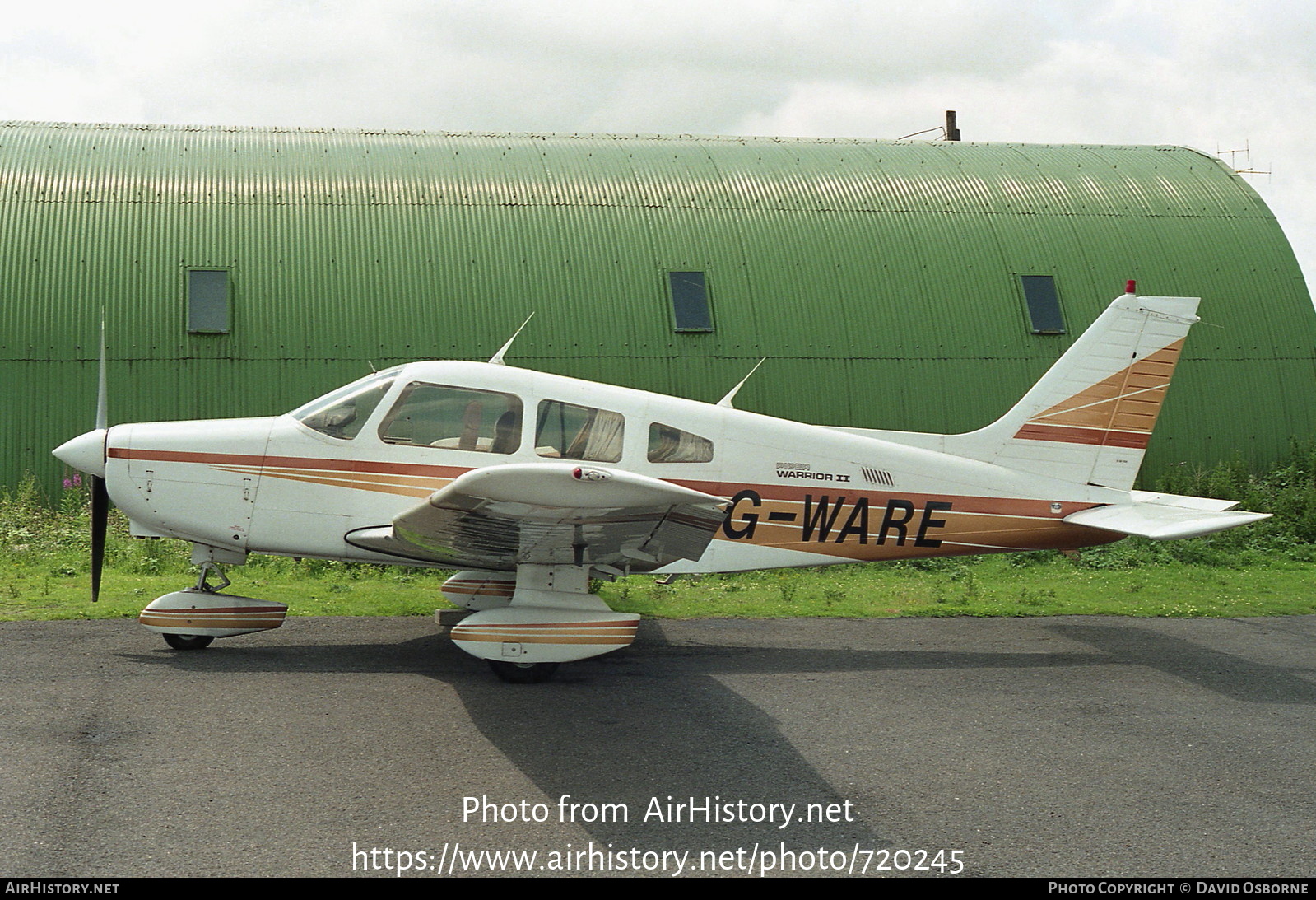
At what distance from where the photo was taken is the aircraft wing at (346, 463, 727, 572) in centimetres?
611

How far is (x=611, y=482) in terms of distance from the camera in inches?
239

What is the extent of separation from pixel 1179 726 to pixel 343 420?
638 centimetres

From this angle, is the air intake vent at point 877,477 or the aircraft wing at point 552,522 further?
the air intake vent at point 877,477

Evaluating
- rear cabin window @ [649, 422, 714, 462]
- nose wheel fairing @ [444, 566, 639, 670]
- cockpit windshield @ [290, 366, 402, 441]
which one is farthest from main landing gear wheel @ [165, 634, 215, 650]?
rear cabin window @ [649, 422, 714, 462]

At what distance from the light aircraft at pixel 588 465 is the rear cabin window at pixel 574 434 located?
1cm

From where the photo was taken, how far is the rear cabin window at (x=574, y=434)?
8594mm

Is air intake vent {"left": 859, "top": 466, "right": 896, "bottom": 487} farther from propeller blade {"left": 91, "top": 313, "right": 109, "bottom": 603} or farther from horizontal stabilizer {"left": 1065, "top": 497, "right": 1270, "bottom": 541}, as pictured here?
propeller blade {"left": 91, "top": 313, "right": 109, "bottom": 603}

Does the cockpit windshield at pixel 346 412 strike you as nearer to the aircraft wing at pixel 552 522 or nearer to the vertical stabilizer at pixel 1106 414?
the aircraft wing at pixel 552 522

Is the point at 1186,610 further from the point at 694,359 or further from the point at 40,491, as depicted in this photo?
the point at 40,491

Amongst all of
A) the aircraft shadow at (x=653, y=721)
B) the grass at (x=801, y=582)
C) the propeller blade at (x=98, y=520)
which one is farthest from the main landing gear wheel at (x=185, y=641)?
the grass at (x=801, y=582)

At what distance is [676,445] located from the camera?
8906mm

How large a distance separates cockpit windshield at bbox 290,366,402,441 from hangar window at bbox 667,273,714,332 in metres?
7.79

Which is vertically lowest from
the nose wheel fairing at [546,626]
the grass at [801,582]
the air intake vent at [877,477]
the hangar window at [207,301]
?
the grass at [801,582]

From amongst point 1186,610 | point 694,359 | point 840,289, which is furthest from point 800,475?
point 840,289
